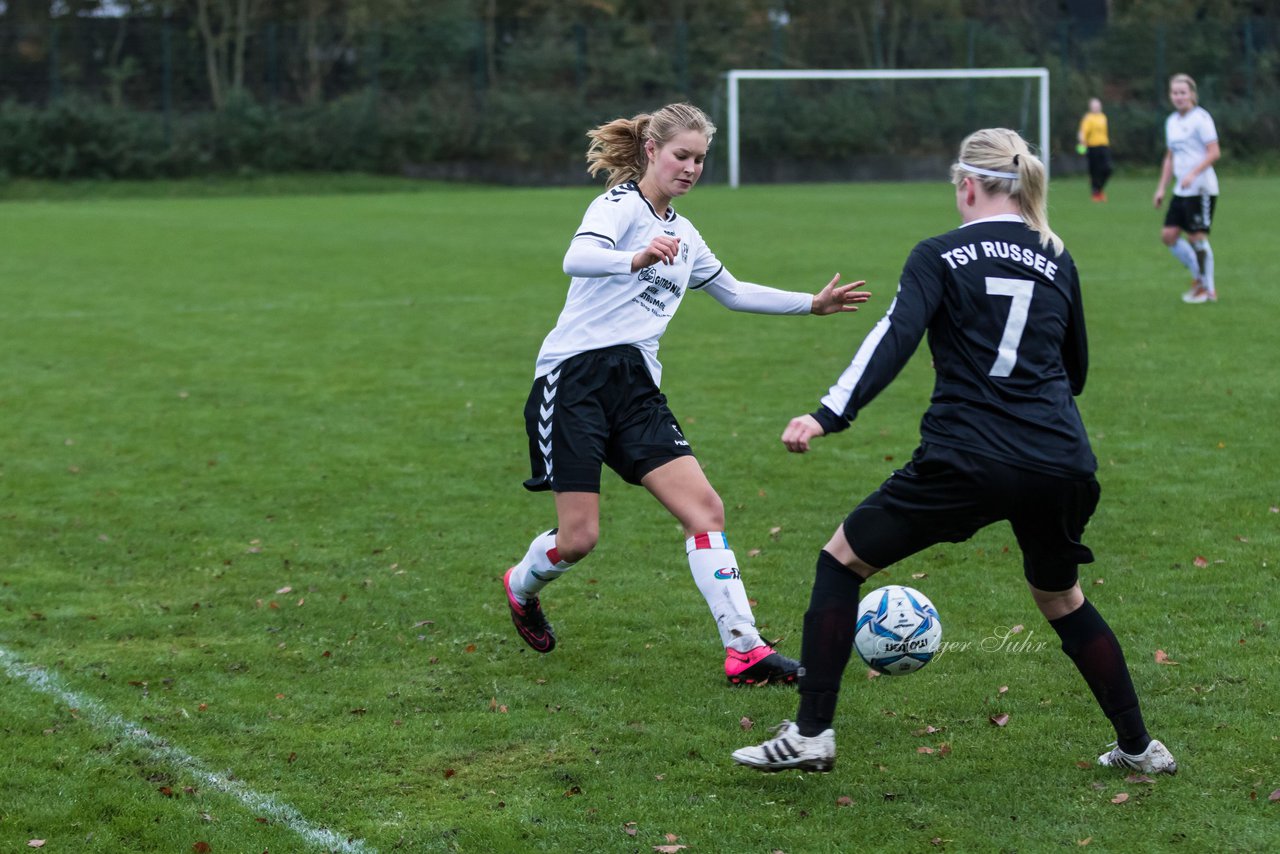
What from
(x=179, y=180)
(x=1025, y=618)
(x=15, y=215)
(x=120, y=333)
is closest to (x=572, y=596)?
(x=1025, y=618)

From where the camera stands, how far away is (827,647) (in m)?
4.41

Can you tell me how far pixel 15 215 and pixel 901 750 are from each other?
96.5ft

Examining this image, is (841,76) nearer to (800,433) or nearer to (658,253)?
(658,253)

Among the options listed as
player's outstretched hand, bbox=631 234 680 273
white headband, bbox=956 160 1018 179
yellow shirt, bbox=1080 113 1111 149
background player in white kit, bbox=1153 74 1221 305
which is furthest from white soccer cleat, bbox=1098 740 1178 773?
yellow shirt, bbox=1080 113 1111 149

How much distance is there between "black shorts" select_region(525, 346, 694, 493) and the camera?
213 inches

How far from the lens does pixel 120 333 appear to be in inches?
574

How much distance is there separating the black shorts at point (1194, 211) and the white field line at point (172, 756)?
12802 millimetres

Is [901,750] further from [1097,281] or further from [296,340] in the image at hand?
[1097,281]

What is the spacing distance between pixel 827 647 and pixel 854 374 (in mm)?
810

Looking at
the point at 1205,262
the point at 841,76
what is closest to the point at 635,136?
the point at 1205,262

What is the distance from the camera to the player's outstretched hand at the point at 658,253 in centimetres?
491

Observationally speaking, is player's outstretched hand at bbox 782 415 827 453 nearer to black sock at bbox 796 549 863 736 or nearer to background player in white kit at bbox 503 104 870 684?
black sock at bbox 796 549 863 736

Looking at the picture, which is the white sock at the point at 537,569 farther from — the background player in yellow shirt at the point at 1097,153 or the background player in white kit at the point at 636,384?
the background player in yellow shirt at the point at 1097,153

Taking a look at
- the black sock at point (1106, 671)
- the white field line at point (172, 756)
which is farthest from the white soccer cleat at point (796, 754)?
the white field line at point (172, 756)
